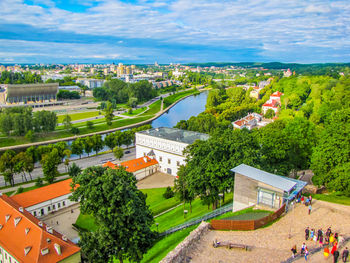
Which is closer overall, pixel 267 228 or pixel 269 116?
pixel 267 228

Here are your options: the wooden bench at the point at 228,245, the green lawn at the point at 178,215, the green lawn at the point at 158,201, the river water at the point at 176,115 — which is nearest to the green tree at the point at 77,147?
the green lawn at the point at 158,201

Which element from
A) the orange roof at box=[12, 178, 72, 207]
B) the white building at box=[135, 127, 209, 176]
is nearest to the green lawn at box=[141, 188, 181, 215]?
the white building at box=[135, 127, 209, 176]

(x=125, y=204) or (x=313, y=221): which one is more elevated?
(x=125, y=204)

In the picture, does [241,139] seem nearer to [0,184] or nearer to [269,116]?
[0,184]

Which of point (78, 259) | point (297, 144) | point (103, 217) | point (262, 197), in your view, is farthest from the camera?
point (297, 144)

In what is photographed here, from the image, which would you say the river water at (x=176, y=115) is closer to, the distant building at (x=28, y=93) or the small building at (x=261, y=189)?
the distant building at (x=28, y=93)

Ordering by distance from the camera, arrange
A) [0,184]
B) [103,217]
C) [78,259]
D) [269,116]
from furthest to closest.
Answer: [269,116], [0,184], [78,259], [103,217]

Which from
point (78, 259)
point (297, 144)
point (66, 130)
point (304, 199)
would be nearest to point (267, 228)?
point (304, 199)
